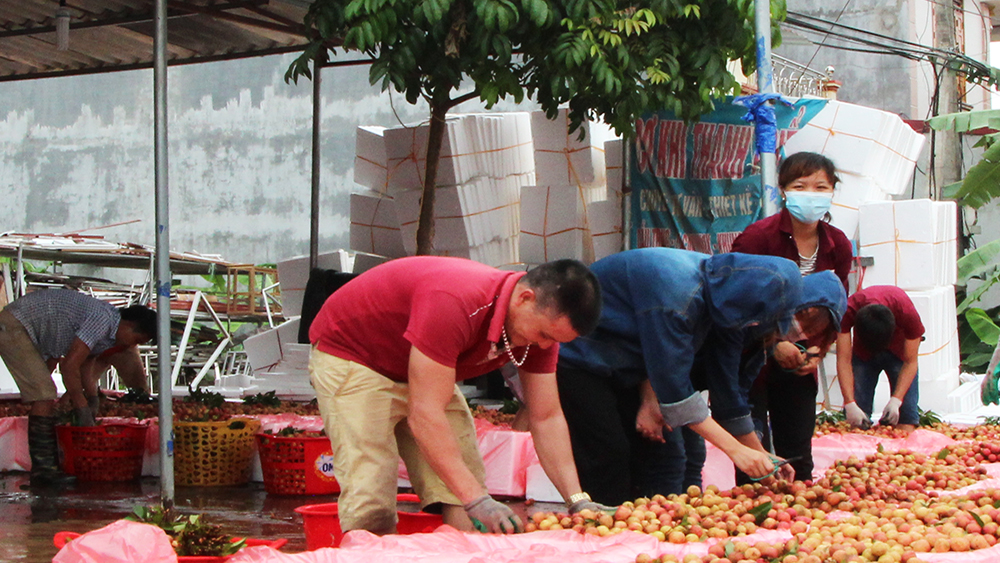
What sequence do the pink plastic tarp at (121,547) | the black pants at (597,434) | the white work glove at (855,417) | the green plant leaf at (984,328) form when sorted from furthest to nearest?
1. the green plant leaf at (984,328)
2. the white work glove at (855,417)
3. the black pants at (597,434)
4. the pink plastic tarp at (121,547)

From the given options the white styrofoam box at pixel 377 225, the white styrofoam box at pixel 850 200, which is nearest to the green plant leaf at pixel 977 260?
the white styrofoam box at pixel 850 200

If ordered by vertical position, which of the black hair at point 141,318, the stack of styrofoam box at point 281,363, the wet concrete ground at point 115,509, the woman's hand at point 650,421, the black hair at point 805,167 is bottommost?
the wet concrete ground at point 115,509

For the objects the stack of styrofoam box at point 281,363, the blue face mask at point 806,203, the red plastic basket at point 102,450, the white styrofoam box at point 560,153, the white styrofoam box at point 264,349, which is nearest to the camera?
the blue face mask at point 806,203

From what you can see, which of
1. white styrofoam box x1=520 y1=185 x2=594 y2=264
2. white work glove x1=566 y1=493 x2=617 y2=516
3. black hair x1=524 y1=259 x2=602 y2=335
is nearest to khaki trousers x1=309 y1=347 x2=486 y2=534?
white work glove x1=566 y1=493 x2=617 y2=516

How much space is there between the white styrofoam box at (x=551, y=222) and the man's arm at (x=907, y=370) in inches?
121

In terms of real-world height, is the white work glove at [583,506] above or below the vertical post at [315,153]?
below

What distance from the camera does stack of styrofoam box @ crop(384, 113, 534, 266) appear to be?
8062mm

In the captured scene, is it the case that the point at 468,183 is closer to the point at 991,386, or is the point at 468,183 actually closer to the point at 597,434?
the point at 991,386

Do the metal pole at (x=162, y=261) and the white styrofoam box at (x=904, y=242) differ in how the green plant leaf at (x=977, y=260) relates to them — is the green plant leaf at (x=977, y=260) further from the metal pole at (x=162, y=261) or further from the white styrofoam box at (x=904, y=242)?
the metal pole at (x=162, y=261)

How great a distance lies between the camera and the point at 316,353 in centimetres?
294

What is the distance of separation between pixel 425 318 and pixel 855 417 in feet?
12.0

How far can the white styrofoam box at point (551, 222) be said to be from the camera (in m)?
8.24

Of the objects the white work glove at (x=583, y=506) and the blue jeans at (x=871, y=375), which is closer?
the white work glove at (x=583, y=506)

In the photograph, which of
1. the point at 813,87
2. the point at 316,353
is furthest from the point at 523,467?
the point at 813,87
